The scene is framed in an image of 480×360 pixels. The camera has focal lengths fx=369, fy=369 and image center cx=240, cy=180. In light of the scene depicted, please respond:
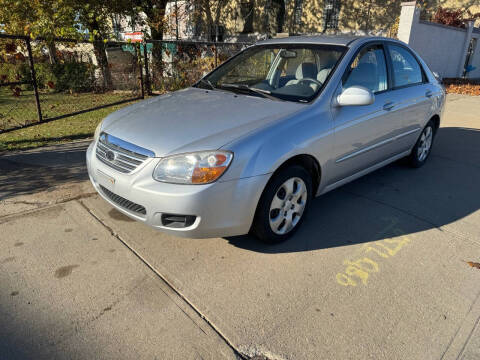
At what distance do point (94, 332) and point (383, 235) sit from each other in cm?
248

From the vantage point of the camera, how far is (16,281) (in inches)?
101

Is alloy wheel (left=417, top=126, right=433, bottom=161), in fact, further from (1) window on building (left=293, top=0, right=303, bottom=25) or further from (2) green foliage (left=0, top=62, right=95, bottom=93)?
(1) window on building (left=293, top=0, right=303, bottom=25)

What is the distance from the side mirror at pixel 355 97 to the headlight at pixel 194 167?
1261 millimetres

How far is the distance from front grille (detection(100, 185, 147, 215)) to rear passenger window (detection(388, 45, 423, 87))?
306 cm

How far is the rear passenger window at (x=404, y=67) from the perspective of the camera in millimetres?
4141

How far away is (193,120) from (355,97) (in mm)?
1375

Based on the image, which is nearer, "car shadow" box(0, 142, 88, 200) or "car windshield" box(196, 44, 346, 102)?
"car windshield" box(196, 44, 346, 102)

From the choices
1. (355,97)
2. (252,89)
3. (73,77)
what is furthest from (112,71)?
(355,97)

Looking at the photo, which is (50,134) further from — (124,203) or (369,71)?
(369,71)

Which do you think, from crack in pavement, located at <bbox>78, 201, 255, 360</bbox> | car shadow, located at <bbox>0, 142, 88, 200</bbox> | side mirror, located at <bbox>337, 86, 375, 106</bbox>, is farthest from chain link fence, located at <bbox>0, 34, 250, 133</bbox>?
side mirror, located at <bbox>337, 86, 375, 106</bbox>

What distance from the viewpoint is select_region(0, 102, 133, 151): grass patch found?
5.76m

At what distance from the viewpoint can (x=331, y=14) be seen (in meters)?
21.5

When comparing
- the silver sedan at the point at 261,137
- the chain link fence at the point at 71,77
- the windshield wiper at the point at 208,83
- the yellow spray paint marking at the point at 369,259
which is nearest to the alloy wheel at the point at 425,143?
the silver sedan at the point at 261,137

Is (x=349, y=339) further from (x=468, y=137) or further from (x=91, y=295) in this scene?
(x=468, y=137)
